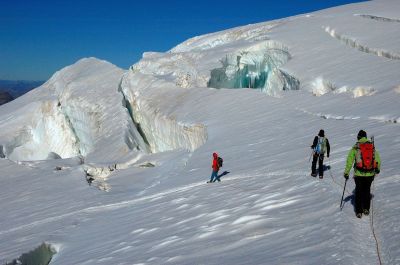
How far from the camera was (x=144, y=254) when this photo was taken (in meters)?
8.26

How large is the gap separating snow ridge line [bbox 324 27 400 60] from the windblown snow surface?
9 centimetres

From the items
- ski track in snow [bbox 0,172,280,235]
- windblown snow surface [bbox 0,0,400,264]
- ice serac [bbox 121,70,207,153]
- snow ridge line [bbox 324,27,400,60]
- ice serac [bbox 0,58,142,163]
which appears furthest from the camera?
ice serac [bbox 0,58,142,163]

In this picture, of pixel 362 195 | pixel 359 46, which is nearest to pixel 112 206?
pixel 362 195

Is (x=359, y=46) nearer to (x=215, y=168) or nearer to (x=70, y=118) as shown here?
(x=215, y=168)

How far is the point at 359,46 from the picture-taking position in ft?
78.8

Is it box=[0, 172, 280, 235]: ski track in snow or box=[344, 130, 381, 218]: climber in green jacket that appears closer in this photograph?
box=[344, 130, 381, 218]: climber in green jacket

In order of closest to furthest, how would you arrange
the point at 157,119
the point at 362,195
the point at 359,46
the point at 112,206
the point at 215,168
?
the point at 362,195, the point at 215,168, the point at 112,206, the point at 359,46, the point at 157,119

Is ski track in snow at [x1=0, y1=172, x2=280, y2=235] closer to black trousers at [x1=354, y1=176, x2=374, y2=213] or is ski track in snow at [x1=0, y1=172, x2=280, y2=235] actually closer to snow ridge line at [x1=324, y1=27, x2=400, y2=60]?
black trousers at [x1=354, y1=176, x2=374, y2=213]

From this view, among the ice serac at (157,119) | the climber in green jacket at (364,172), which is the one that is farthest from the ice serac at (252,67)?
the climber in green jacket at (364,172)

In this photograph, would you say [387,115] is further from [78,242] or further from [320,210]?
[78,242]

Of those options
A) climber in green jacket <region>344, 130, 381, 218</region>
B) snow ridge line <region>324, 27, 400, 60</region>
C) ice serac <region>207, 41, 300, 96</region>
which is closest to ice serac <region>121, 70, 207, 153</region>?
ice serac <region>207, 41, 300, 96</region>

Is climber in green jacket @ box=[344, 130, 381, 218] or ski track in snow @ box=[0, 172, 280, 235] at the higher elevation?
climber in green jacket @ box=[344, 130, 381, 218]

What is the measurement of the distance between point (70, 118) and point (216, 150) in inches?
746

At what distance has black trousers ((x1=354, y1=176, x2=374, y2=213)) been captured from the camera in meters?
6.66
